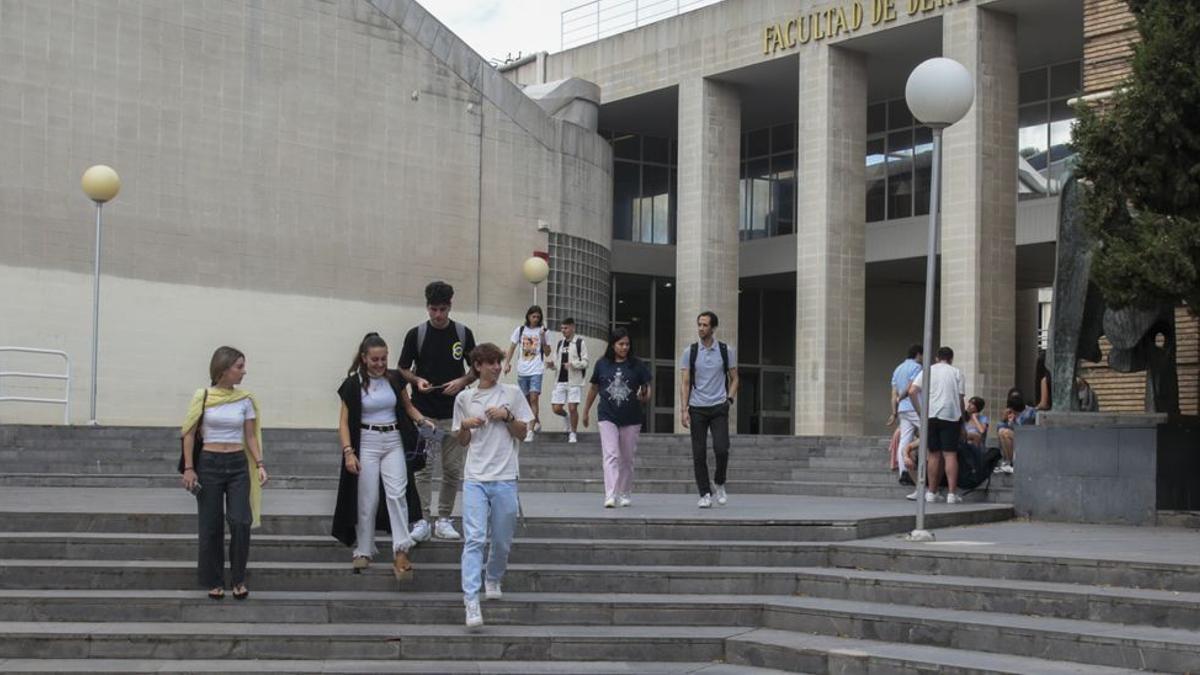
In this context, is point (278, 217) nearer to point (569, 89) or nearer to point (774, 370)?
point (569, 89)

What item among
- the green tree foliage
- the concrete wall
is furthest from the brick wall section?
the concrete wall

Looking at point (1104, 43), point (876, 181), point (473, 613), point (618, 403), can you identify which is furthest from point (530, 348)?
point (876, 181)

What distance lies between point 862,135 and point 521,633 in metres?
23.0

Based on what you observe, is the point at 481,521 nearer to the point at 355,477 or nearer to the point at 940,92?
the point at 355,477

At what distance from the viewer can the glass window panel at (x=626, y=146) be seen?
38844mm

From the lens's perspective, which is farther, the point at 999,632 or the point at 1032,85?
the point at 1032,85

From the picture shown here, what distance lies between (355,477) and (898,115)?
1056 inches

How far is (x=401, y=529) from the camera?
1006 centimetres

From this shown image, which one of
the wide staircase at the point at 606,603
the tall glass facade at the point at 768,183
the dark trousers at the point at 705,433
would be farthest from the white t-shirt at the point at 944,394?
the tall glass facade at the point at 768,183

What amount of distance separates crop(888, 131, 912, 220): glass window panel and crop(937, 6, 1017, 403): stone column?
230 inches

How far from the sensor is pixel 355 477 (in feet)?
33.3

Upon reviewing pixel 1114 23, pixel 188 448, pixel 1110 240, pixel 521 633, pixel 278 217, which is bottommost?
pixel 521 633

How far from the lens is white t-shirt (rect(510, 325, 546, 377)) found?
19.0 metres

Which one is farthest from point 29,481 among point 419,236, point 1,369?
Answer: point 419,236
